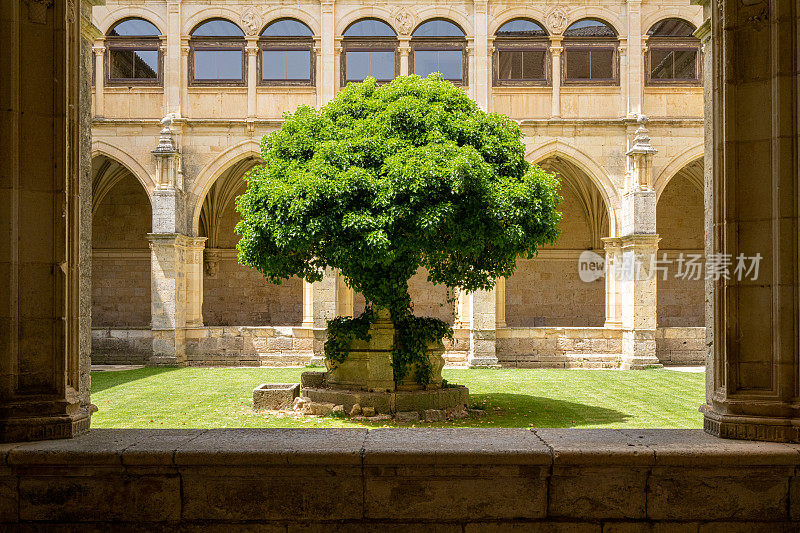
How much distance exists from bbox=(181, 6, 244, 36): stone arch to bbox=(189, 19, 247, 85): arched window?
162mm

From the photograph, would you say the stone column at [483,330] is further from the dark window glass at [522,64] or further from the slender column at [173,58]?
the slender column at [173,58]

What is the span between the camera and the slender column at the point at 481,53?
16531 millimetres

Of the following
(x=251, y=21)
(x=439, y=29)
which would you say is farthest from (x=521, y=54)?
(x=251, y=21)

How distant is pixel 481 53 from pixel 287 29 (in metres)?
4.90

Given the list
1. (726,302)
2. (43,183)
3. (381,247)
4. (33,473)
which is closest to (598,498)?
(726,302)

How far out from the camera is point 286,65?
1691 cm

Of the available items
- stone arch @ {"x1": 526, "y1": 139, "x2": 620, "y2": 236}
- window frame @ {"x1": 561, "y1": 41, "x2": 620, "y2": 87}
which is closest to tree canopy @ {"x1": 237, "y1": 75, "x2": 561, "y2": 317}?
stone arch @ {"x1": 526, "y1": 139, "x2": 620, "y2": 236}

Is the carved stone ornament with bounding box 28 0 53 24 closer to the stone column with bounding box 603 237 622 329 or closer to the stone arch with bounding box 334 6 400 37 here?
the stone arch with bounding box 334 6 400 37

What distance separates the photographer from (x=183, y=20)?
16.6 metres

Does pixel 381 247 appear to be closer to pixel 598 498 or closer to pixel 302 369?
pixel 598 498

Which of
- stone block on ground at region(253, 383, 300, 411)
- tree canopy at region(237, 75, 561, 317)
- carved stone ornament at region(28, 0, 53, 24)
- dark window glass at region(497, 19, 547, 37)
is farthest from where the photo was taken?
dark window glass at region(497, 19, 547, 37)

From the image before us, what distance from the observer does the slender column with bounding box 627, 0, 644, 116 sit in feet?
54.2

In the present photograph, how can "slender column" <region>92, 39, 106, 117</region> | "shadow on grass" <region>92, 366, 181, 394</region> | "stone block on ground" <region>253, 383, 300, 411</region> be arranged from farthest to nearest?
"slender column" <region>92, 39, 106, 117</region> < "shadow on grass" <region>92, 366, 181, 394</region> < "stone block on ground" <region>253, 383, 300, 411</region>

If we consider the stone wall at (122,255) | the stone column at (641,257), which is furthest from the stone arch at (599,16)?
the stone wall at (122,255)
